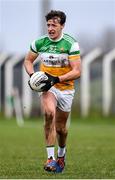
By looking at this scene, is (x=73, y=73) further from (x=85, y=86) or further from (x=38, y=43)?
(x=85, y=86)

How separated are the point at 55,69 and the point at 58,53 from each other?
0.86ft

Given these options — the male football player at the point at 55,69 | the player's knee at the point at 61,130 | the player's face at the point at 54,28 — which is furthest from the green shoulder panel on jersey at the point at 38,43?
the player's knee at the point at 61,130

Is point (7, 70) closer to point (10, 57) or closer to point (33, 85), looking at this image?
point (10, 57)

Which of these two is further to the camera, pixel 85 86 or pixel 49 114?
pixel 85 86

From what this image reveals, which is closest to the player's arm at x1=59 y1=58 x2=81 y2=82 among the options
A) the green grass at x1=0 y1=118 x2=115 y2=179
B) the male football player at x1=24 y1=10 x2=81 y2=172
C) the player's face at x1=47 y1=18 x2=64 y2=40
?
the male football player at x1=24 y1=10 x2=81 y2=172

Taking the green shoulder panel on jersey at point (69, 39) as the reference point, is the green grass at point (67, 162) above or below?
below

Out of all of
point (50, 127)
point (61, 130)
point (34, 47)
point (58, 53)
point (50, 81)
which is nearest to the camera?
point (50, 81)

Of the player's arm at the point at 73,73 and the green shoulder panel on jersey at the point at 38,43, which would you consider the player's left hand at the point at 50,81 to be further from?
the green shoulder panel on jersey at the point at 38,43

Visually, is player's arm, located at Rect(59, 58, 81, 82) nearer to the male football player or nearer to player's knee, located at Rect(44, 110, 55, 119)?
the male football player

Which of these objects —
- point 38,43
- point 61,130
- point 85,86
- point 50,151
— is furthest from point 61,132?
point 85,86

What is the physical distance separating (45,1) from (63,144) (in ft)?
136

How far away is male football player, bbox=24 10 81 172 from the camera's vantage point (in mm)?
11680

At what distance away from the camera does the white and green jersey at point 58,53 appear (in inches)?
464

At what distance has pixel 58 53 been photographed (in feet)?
38.7
